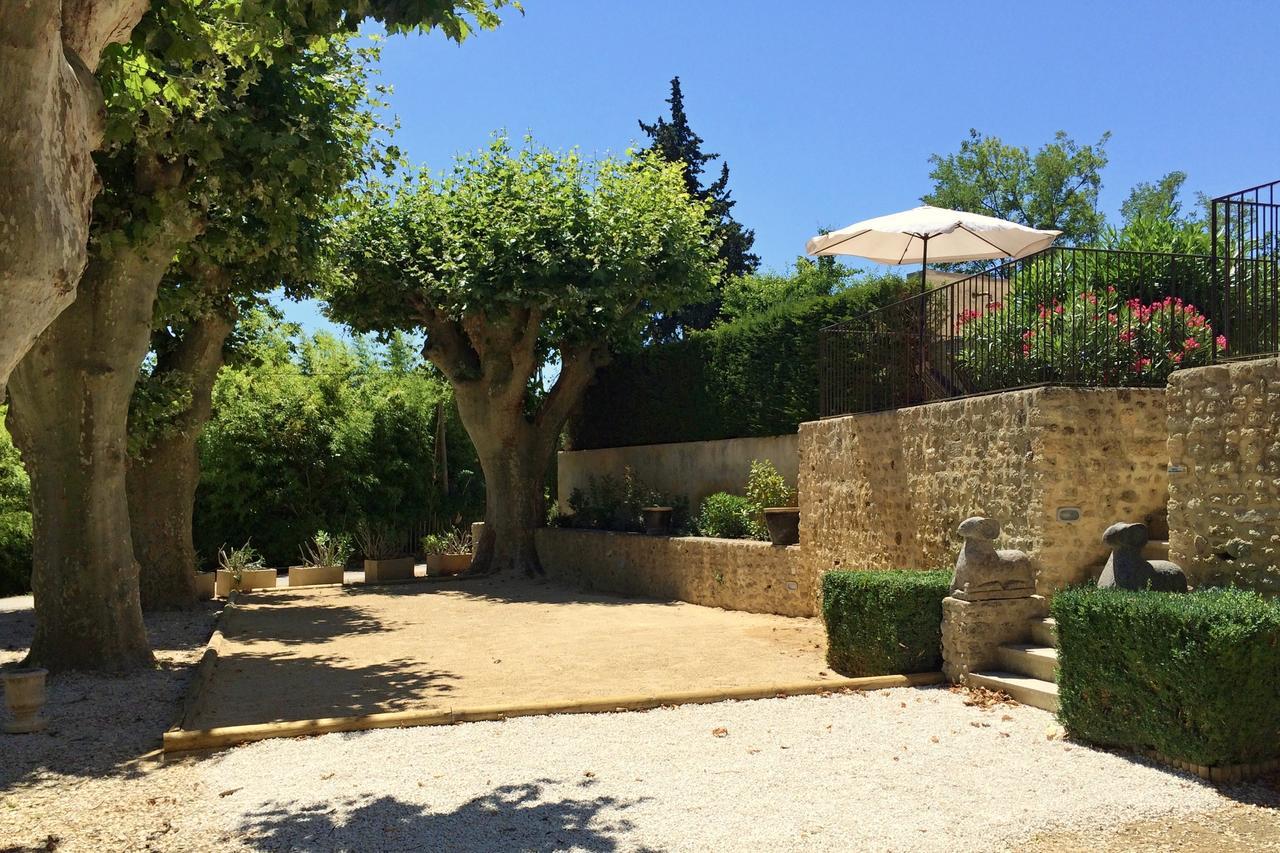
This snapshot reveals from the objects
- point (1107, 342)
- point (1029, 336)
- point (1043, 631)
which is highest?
point (1029, 336)

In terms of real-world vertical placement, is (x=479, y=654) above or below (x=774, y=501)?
below

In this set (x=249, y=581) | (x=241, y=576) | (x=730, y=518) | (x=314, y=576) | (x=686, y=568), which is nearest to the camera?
(x=730, y=518)

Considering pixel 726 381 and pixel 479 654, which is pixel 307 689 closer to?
pixel 479 654

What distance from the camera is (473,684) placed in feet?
27.0

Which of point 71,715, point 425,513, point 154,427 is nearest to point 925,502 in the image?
point 71,715

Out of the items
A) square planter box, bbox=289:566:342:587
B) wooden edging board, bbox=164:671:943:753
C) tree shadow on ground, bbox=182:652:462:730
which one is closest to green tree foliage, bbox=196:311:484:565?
square planter box, bbox=289:566:342:587

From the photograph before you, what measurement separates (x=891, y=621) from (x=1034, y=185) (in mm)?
34658

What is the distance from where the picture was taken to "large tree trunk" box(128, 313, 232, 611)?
42.8ft

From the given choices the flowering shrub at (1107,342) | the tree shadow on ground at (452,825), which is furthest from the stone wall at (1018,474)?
the tree shadow on ground at (452,825)

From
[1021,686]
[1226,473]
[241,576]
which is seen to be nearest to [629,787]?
[1021,686]

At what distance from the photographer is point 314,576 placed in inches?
695

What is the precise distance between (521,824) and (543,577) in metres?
12.7

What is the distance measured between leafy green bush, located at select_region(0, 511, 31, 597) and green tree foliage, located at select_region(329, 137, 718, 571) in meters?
7.41

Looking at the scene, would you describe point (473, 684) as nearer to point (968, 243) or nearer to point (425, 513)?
point (968, 243)
